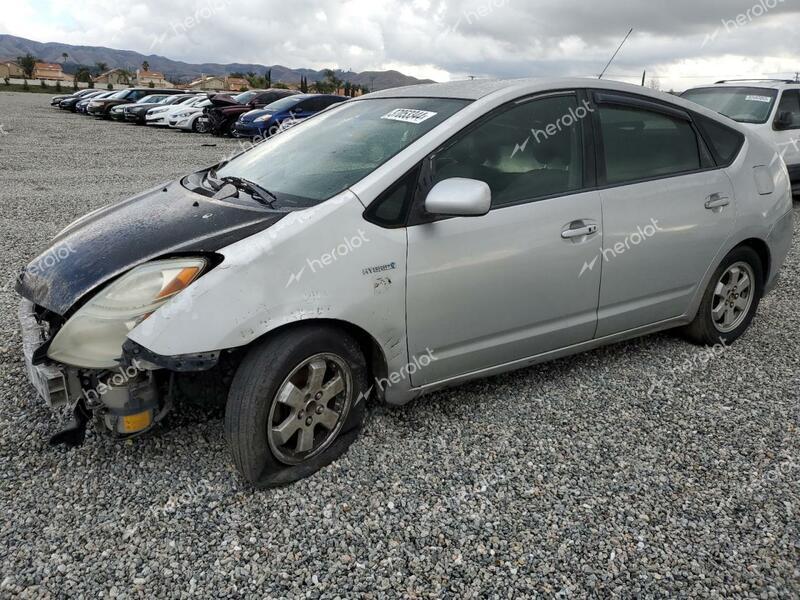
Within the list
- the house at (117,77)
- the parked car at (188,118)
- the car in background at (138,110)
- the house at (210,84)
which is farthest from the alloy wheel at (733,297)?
the house at (117,77)

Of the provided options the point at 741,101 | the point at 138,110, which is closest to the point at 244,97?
the point at 138,110

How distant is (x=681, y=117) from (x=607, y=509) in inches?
96.3

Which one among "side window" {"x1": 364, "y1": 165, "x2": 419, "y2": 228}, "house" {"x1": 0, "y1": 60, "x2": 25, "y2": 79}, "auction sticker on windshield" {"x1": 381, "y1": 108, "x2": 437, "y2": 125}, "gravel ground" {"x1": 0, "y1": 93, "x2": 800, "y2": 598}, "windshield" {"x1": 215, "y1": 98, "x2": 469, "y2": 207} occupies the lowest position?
"gravel ground" {"x1": 0, "y1": 93, "x2": 800, "y2": 598}

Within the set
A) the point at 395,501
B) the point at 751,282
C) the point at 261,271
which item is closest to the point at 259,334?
the point at 261,271

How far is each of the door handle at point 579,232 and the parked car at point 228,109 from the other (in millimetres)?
18361

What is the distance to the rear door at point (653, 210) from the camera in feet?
11.2

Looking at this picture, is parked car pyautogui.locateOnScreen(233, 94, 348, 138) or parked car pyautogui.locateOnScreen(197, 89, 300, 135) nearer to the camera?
parked car pyautogui.locateOnScreen(233, 94, 348, 138)

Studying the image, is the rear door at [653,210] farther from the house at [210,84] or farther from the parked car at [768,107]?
the house at [210,84]

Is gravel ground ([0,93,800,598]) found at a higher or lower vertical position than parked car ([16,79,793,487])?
lower

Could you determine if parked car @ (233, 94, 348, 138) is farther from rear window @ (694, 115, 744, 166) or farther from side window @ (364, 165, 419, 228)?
side window @ (364, 165, 419, 228)

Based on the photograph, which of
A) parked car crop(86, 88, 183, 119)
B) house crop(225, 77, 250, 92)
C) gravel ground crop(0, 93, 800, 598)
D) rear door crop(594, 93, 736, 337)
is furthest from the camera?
house crop(225, 77, 250, 92)

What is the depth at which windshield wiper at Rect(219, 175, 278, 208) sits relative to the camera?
2.93 metres

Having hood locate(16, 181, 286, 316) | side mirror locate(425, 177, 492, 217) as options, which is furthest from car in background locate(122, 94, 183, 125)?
side mirror locate(425, 177, 492, 217)

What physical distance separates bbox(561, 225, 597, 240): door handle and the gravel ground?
3.02 ft
